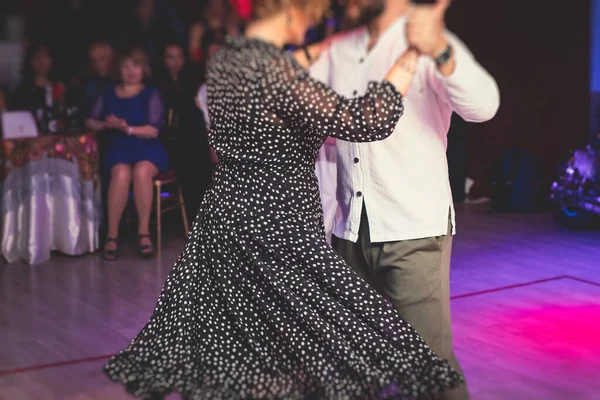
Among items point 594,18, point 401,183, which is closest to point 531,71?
point 594,18

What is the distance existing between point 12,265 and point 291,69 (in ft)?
11.3

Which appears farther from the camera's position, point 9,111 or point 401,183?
point 9,111

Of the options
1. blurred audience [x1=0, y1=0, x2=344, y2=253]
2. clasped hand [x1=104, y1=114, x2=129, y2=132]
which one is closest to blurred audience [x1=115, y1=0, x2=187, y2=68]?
blurred audience [x1=0, y1=0, x2=344, y2=253]

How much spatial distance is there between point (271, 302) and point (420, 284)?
1.26 feet

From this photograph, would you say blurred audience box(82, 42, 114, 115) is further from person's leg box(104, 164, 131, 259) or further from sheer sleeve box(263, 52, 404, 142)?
sheer sleeve box(263, 52, 404, 142)

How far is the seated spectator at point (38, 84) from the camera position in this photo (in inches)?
90.9

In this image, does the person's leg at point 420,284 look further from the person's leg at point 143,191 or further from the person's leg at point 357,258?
the person's leg at point 143,191

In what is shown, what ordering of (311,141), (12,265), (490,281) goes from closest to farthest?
(311,141), (490,281), (12,265)

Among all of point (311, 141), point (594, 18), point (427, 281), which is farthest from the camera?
point (594, 18)

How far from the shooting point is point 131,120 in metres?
4.89

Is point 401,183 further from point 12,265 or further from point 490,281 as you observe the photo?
point 12,265

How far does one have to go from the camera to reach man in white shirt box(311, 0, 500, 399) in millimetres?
1879

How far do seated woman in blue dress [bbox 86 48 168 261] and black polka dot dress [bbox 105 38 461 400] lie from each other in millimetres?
2984

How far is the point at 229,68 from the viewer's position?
1.75m
